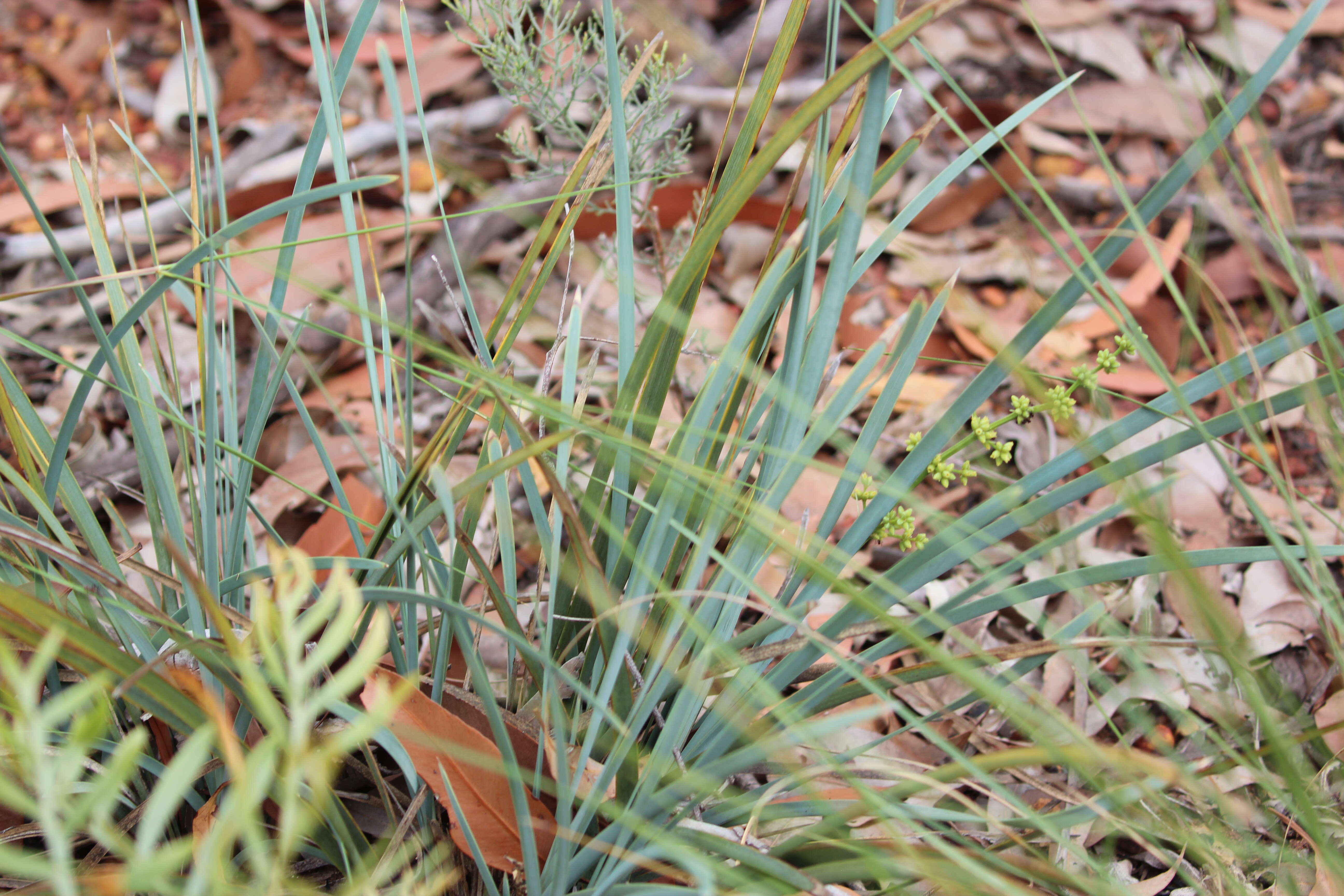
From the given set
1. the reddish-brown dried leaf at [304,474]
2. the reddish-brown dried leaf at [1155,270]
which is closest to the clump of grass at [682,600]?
the reddish-brown dried leaf at [304,474]

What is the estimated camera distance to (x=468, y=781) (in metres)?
0.53

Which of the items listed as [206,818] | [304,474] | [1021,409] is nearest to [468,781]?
[206,818]

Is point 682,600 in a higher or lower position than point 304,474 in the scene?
higher

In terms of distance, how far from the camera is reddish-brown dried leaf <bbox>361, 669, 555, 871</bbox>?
20.3 inches

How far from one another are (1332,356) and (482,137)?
1268 millimetres

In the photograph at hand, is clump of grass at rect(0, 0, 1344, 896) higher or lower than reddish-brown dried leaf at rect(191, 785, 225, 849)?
higher

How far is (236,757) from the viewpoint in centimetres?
30

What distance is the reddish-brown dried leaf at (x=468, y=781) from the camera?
516mm

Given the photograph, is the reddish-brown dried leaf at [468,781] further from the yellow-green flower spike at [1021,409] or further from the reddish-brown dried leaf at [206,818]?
the yellow-green flower spike at [1021,409]

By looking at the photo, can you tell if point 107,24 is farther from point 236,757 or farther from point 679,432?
point 236,757

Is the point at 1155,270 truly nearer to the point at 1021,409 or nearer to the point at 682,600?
the point at 1021,409

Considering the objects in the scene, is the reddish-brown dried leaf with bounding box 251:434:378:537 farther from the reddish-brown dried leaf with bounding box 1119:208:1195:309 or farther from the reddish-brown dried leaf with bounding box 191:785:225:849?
the reddish-brown dried leaf with bounding box 1119:208:1195:309

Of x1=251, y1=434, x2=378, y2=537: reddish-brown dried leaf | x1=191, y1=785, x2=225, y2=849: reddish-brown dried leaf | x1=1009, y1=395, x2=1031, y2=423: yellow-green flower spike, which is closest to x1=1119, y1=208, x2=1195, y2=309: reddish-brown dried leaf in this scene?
x1=1009, y1=395, x2=1031, y2=423: yellow-green flower spike

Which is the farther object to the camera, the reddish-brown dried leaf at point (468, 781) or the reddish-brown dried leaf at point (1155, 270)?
the reddish-brown dried leaf at point (1155, 270)
